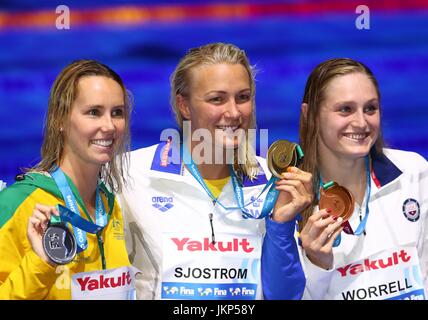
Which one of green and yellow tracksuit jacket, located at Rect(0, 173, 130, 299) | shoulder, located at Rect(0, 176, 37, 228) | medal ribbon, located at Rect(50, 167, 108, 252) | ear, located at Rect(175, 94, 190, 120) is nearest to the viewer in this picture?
green and yellow tracksuit jacket, located at Rect(0, 173, 130, 299)

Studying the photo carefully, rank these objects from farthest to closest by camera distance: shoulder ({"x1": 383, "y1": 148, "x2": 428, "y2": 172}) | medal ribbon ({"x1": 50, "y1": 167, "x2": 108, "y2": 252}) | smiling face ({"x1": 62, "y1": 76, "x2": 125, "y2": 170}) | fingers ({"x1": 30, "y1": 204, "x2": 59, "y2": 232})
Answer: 1. shoulder ({"x1": 383, "y1": 148, "x2": 428, "y2": 172})
2. smiling face ({"x1": 62, "y1": 76, "x2": 125, "y2": 170})
3. medal ribbon ({"x1": 50, "y1": 167, "x2": 108, "y2": 252})
4. fingers ({"x1": 30, "y1": 204, "x2": 59, "y2": 232})

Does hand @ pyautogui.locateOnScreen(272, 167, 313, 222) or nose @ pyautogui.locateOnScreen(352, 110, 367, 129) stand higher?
nose @ pyautogui.locateOnScreen(352, 110, 367, 129)

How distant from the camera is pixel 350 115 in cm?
438

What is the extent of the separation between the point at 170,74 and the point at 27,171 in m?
1.16

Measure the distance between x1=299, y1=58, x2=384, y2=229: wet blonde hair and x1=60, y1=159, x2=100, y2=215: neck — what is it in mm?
1112

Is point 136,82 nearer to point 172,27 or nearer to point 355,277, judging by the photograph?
point 172,27

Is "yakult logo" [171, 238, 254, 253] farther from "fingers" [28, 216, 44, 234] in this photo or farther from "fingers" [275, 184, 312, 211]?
"fingers" [28, 216, 44, 234]

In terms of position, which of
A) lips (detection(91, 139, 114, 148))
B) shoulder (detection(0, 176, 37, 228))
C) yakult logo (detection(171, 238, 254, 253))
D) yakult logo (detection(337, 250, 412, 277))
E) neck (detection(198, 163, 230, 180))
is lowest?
yakult logo (detection(337, 250, 412, 277))

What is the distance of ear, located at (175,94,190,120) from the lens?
4.39 metres

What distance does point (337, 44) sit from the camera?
192 inches

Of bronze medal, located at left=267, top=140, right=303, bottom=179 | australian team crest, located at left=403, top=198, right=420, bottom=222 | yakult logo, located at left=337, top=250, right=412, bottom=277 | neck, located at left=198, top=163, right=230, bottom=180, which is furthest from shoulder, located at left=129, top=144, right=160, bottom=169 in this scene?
australian team crest, located at left=403, top=198, right=420, bottom=222
